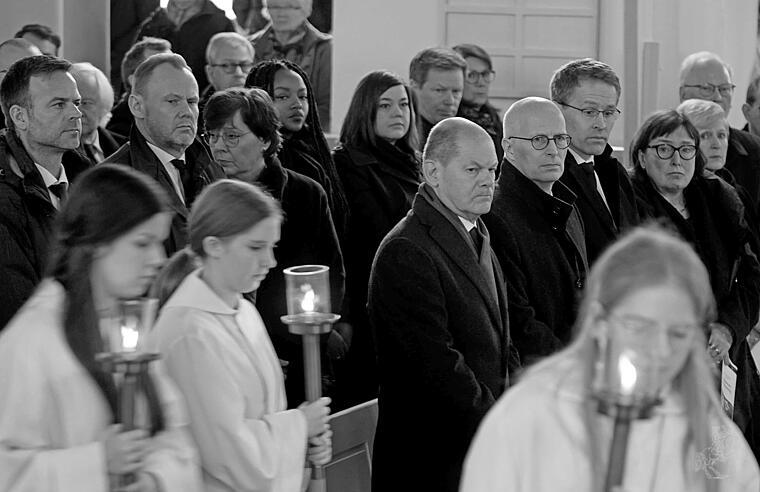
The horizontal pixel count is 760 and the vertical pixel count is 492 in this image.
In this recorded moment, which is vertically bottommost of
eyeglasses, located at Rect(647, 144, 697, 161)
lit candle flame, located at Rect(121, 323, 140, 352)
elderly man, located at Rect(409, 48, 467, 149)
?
lit candle flame, located at Rect(121, 323, 140, 352)

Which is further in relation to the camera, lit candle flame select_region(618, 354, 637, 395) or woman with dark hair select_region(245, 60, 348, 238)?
woman with dark hair select_region(245, 60, 348, 238)

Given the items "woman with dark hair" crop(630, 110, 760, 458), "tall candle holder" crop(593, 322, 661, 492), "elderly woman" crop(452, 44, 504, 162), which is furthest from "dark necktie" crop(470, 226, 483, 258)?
"elderly woman" crop(452, 44, 504, 162)

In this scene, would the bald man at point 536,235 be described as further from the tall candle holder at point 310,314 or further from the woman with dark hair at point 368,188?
the tall candle holder at point 310,314

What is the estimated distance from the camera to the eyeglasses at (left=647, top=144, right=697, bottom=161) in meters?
5.57

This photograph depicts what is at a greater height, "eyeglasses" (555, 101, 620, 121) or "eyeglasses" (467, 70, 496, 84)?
"eyeglasses" (467, 70, 496, 84)

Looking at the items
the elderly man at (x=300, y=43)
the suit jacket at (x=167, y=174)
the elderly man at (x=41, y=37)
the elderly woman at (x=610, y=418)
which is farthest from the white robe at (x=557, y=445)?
the elderly man at (x=300, y=43)

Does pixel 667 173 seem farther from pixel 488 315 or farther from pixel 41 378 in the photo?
pixel 41 378

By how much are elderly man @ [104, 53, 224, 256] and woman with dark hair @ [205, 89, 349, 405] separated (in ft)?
0.29

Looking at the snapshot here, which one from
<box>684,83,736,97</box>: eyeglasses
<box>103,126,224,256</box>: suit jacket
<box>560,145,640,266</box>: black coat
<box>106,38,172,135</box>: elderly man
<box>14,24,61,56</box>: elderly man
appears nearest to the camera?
<box>103,126,224,256</box>: suit jacket

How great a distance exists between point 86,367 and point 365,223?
2.85 meters

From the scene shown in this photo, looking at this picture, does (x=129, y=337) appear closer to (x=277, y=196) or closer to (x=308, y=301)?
(x=308, y=301)

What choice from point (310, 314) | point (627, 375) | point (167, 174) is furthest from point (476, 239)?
point (627, 375)

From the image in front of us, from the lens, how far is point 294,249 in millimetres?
5043

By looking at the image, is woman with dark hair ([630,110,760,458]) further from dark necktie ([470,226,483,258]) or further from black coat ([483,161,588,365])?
dark necktie ([470,226,483,258])
